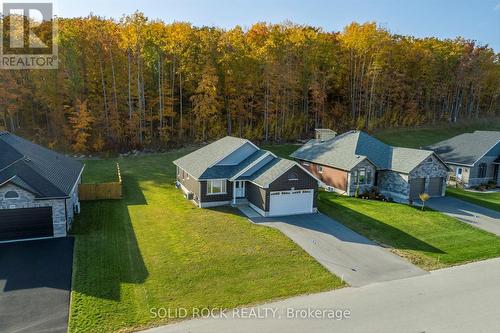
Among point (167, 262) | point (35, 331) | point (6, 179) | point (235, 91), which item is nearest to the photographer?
point (35, 331)

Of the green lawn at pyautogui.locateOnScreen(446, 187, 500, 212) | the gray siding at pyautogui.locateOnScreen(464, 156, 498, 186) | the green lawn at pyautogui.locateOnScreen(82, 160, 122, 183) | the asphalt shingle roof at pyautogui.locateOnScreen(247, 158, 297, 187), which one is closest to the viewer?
the asphalt shingle roof at pyautogui.locateOnScreen(247, 158, 297, 187)

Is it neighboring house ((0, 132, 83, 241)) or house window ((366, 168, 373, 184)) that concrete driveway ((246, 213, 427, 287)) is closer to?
house window ((366, 168, 373, 184))

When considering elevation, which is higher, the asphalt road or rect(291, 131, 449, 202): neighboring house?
rect(291, 131, 449, 202): neighboring house

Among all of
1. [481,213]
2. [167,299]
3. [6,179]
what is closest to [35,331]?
[167,299]

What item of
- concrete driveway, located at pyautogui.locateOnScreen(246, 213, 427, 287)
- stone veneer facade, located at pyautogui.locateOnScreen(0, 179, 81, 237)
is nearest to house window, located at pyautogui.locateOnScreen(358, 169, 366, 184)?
concrete driveway, located at pyautogui.locateOnScreen(246, 213, 427, 287)

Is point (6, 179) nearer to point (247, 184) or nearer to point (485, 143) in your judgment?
point (247, 184)

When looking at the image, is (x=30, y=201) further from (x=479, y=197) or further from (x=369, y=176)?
(x=479, y=197)
